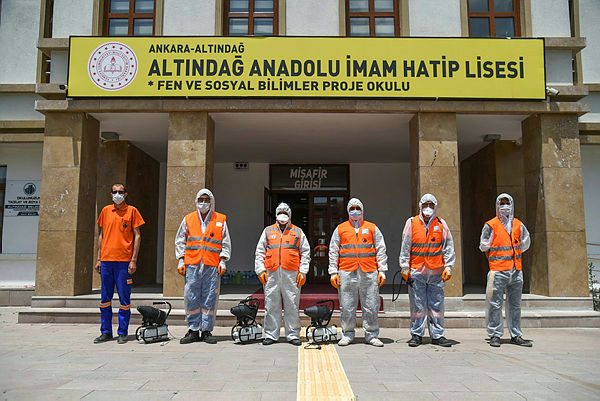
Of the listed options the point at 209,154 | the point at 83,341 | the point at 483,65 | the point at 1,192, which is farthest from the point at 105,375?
the point at 1,192

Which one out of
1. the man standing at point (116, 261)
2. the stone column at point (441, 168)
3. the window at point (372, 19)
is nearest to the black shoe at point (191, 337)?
the man standing at point (116, 261)

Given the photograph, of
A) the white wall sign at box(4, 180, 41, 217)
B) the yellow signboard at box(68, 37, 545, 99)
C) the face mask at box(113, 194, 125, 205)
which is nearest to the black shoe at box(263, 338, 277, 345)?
the face mask at box(113, 194, 125, 205)

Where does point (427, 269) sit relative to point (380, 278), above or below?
above

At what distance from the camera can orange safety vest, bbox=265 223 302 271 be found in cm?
668

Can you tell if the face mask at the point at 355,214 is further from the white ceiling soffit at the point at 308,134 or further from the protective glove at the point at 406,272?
the white ceiling soffit at the point at 308,134

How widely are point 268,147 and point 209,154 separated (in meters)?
3.23

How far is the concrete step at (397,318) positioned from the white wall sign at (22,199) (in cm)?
432

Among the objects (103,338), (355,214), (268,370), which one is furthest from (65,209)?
(268,370)

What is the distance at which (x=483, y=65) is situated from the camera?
28.7 ft

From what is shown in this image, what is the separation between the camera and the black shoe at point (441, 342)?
20.8 ft

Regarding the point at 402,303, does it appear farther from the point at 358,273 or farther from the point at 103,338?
the point at 103,338

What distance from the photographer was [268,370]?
16.4ft

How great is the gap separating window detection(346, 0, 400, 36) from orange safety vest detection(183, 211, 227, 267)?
524 centimetres

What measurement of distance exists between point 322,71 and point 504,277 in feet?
15.3
